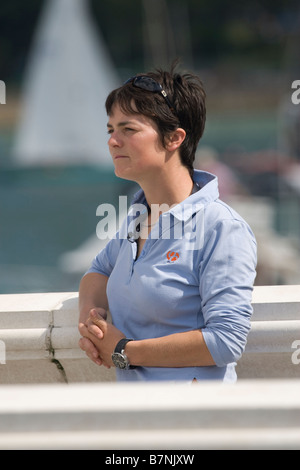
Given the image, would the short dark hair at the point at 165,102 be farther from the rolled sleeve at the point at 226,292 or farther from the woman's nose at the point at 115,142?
the rolled sleeve at the point at 226,292

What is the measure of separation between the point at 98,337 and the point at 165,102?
66cm

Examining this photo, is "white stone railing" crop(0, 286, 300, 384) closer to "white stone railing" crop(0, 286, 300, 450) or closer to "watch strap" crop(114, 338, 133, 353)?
"watch strap" crop(114, 338, 133, 353)

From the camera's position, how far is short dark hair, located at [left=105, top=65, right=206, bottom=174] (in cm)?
202

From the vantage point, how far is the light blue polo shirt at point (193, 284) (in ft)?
6.12

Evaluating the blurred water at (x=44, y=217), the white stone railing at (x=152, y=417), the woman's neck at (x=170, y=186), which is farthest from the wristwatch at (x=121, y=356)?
the blurred water at (x=44, y=217)

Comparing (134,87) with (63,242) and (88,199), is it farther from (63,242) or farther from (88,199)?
(88,199)

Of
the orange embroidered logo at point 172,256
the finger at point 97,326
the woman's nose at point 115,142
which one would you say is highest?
the woman's nose at point 115,142

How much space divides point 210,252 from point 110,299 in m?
0.34

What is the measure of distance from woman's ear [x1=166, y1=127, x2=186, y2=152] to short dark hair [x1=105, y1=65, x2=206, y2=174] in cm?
1

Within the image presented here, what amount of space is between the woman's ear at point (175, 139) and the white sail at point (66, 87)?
2390cm

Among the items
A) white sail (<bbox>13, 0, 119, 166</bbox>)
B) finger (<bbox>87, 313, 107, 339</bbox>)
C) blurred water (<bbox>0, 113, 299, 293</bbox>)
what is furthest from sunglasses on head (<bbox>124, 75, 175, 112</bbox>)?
white sail (<bbox>13, 0, 119, 166</bbox>)

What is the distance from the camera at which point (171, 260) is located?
6.41 feet

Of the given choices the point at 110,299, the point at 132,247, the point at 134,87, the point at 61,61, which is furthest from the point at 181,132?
the point at 61,61

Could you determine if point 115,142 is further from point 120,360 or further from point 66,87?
point 66,87
